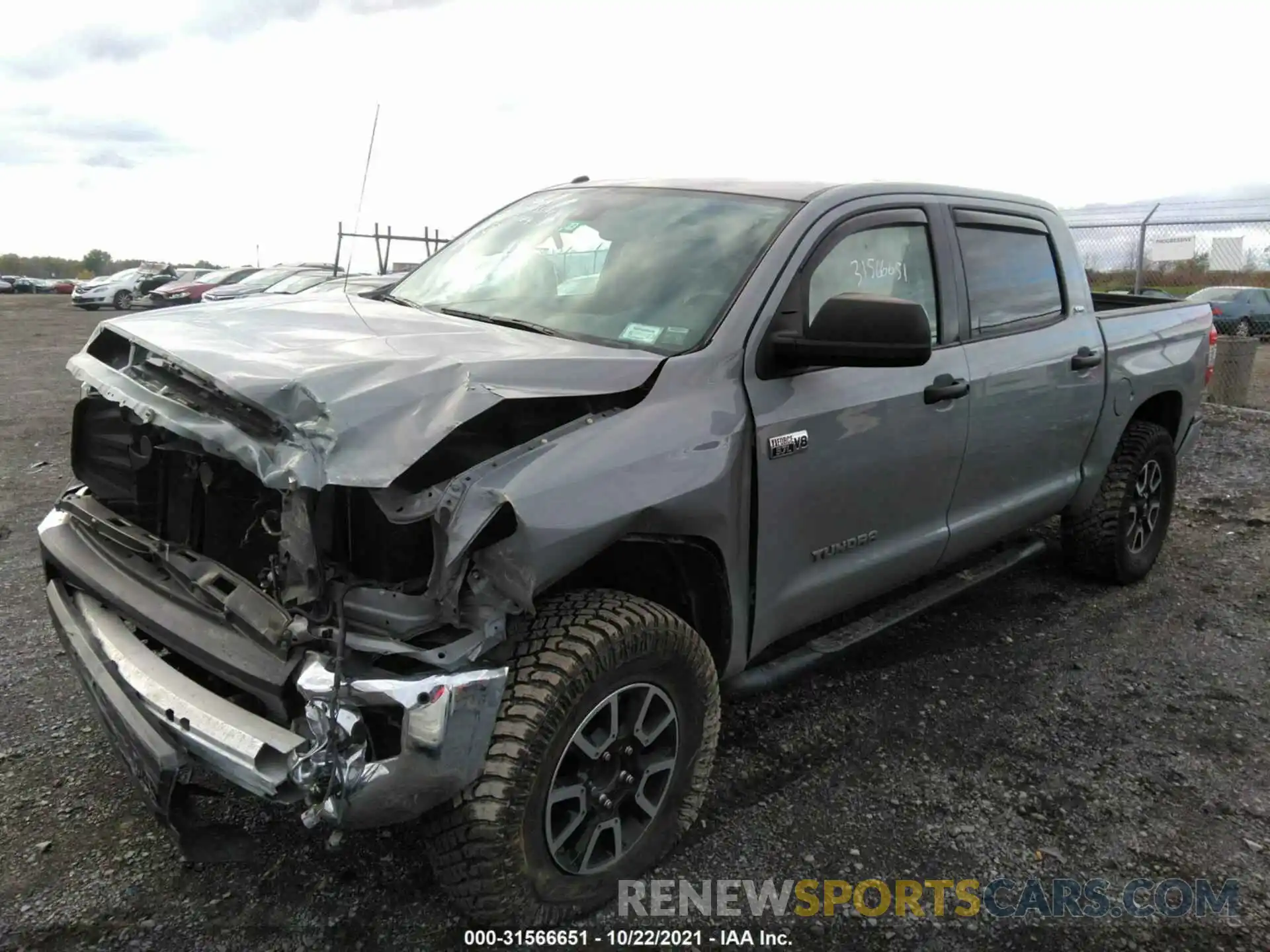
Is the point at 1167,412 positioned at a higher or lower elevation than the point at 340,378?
lower

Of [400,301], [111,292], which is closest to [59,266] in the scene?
[111,292]

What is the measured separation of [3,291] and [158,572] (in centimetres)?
5755

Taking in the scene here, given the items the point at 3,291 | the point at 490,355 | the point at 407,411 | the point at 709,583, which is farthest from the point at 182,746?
the point at 3,291

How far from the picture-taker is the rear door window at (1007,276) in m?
3.69

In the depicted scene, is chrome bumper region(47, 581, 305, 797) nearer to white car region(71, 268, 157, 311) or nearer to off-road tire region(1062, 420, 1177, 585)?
off-road tire region(1062, 420, 1177, 585)

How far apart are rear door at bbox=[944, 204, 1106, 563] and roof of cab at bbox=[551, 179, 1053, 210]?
158 millimetres

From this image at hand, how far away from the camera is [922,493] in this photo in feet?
11.0

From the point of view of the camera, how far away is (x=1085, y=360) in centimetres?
415

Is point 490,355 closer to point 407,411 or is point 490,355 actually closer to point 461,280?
point 407,411

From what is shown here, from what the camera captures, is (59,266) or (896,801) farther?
(59,266)

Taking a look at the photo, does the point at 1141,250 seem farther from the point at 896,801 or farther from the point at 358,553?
the point at 358,553

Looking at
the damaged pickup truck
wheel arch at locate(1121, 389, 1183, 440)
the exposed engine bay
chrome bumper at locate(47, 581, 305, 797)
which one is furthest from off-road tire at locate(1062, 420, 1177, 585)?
chrome bumper at locate(47, 581, 305, 797)

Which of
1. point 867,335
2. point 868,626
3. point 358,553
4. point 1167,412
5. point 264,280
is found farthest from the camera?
point 264,280

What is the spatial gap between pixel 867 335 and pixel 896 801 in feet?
4.92
